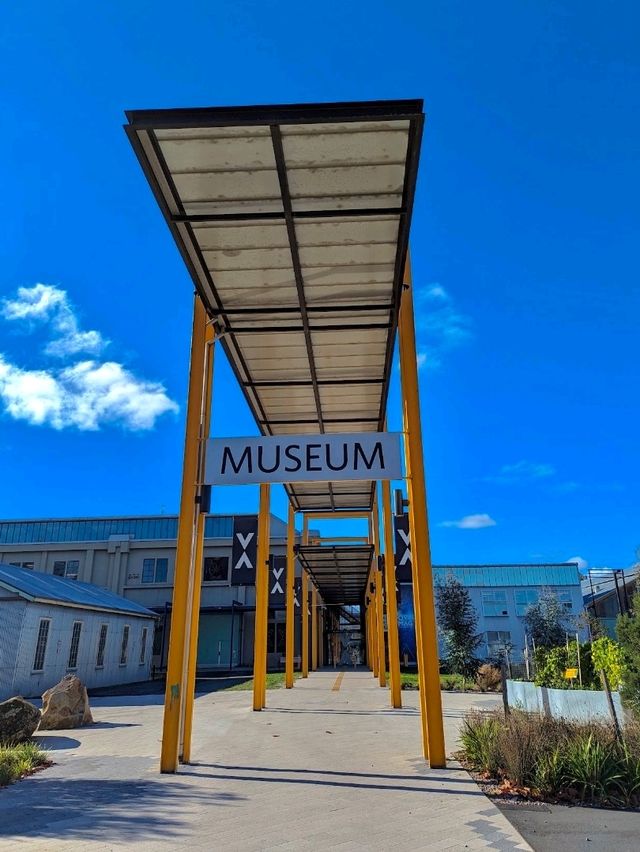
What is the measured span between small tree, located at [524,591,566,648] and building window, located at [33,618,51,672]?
87.3 feet

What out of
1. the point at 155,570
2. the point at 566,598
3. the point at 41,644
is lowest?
the point at 41,644

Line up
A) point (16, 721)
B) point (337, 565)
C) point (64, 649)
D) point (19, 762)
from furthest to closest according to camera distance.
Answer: point (337, 565)
point (64, 649)
point (16, 721)
point (19, 762)

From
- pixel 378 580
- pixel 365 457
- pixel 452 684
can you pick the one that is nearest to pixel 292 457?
pixel 365 457

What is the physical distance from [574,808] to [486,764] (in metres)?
1.38

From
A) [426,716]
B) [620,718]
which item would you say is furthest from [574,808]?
[620,718]

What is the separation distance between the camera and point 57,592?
24812mm

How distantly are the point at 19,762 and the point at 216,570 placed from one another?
38552 mm

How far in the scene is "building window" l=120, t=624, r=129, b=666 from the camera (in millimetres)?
29883

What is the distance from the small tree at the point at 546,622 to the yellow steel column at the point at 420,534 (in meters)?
32.0

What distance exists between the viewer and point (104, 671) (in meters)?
27.7

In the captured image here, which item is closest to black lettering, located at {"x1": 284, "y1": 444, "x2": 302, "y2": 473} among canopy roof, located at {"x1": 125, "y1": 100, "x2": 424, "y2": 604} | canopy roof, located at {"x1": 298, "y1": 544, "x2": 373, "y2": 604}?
canopy roof, located at {"x1": 125, "y1": 100, "x2": 424, "y2": 604}

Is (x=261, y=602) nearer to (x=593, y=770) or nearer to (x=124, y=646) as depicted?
(x=593, y=770)

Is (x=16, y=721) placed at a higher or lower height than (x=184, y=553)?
lower

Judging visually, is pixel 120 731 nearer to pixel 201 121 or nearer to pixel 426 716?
pixel 426 716
